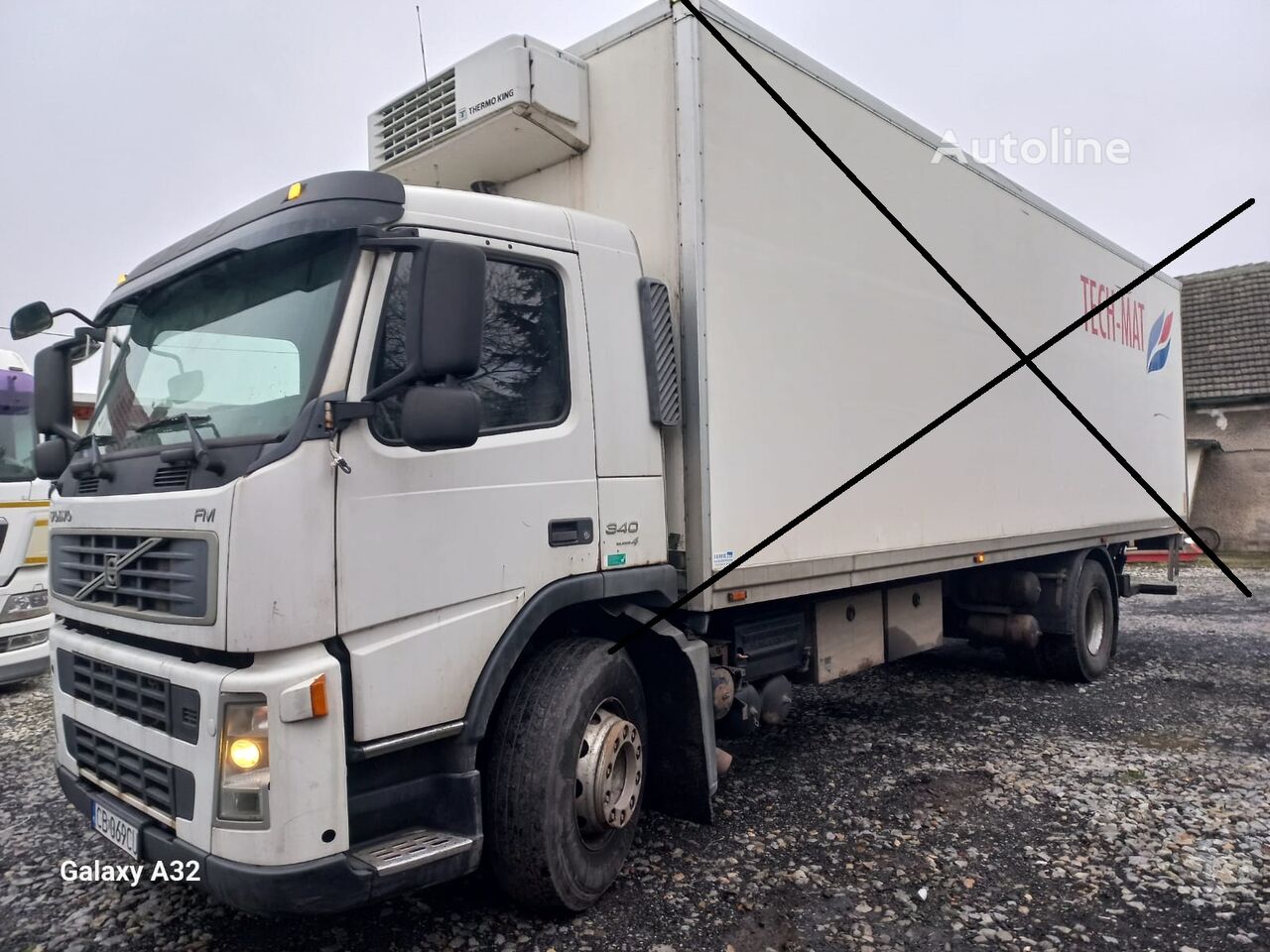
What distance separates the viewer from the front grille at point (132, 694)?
2.84m

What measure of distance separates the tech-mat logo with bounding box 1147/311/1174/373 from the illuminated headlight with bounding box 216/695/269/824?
8749mm

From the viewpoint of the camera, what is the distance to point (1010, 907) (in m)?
3.70

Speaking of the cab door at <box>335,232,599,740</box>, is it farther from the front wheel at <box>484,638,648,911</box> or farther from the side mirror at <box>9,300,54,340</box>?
the side mirror at <box>9,300,54,340</box>

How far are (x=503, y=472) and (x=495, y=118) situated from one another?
183 cm

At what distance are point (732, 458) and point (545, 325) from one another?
1095 millimetres

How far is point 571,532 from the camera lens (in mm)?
3623

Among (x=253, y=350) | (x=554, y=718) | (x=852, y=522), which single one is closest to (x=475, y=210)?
(x=253, y=350)

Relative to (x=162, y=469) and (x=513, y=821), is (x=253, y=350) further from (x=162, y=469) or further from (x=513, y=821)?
(x=513, y=821)

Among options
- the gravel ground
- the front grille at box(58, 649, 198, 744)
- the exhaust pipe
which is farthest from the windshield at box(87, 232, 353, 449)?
the exhaust pipe

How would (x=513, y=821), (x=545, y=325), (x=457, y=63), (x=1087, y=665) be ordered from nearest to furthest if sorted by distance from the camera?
(x=513, y=821), (x=545, y=325), (x=457, y=63), (x=1087, y=665)

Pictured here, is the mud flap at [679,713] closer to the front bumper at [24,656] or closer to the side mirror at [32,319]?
the side mirror at [32,319]

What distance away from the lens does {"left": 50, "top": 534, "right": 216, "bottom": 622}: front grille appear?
111 inches

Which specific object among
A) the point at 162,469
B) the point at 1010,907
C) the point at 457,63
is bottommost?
the point at 1010,907

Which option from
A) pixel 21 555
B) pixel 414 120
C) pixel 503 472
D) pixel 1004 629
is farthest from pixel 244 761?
pixel 1004 629
